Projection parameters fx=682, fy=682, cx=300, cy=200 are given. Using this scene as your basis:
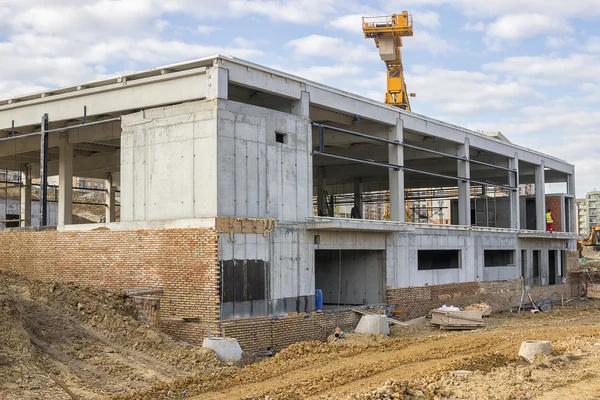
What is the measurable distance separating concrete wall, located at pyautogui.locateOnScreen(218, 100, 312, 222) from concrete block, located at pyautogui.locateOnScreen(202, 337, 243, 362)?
359cm

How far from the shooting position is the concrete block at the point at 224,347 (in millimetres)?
16859

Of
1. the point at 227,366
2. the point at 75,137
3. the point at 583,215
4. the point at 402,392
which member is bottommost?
the point at 227,366

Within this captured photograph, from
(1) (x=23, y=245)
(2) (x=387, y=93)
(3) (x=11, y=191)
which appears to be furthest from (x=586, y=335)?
(3) (x=11, y=191)

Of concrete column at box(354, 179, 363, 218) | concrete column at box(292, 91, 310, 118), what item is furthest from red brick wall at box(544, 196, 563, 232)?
concrete column at box(292, 91, 310, 118)

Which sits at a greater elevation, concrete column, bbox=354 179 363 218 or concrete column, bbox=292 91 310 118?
concrete column, bbox=292 91 310 118

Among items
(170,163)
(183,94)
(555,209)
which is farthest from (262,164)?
(555,209)

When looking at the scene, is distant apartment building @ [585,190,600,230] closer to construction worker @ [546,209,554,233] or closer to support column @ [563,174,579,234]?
support column @ [563,174,579,234]

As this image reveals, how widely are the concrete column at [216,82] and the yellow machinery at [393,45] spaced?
108 feet

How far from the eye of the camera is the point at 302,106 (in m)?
21.8

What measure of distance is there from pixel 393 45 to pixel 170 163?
1382 inches

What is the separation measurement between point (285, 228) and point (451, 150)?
13914 millimetres

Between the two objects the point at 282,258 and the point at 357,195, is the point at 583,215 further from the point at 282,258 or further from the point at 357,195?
the point at 282,258

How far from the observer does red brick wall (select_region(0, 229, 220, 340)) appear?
60.4 ft

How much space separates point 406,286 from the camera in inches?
1012
